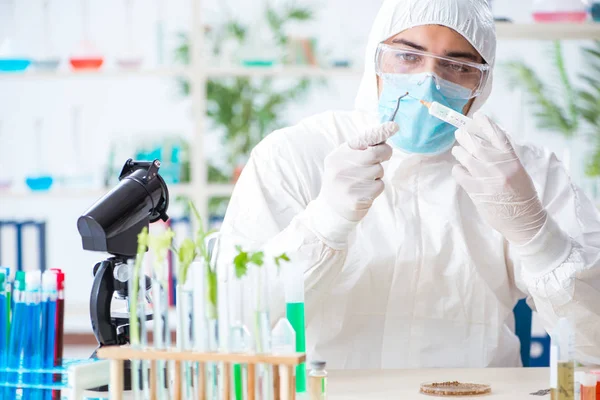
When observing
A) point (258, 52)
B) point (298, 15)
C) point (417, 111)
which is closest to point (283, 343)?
point (417, 111)

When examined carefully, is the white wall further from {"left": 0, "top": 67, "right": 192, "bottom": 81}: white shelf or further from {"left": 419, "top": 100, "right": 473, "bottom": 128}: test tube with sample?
{"left": 419, "top": 100, "right": 473, "bottom": 128}: test tube with sample

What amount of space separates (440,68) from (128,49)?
87.4 inches

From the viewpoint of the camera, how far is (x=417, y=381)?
139cm

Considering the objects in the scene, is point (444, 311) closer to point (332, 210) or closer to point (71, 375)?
point (332, 210)

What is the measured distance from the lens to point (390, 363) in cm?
174

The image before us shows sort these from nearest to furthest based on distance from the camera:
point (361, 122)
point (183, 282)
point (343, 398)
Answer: point (183, 282), point (343, 398), point (361, 122)

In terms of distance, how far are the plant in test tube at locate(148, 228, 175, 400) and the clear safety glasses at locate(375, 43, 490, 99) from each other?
2.77ft

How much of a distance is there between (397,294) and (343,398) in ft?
1.66

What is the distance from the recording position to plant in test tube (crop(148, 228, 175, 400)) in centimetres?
99

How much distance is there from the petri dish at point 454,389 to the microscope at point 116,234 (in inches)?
17.9

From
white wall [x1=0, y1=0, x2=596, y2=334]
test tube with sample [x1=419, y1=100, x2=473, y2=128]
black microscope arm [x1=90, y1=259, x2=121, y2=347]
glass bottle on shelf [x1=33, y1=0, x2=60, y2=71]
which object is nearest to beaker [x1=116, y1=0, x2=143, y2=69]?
white wall [x1=0, y1=0, x2=596, y2=334]

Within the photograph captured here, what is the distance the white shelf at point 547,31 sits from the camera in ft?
9.07

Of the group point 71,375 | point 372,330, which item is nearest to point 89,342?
point 372,330

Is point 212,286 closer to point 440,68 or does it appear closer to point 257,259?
point 257,259
